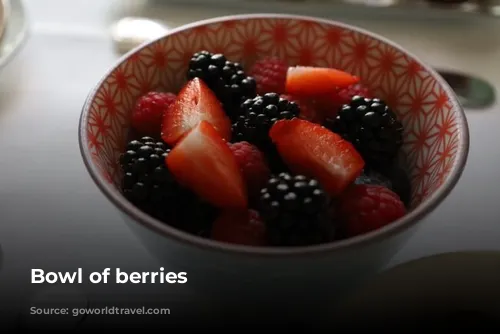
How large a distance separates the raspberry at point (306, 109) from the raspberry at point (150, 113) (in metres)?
0.12

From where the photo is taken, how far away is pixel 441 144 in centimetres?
58

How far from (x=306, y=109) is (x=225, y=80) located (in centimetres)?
9

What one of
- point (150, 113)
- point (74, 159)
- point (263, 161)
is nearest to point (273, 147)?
point (263, 161)

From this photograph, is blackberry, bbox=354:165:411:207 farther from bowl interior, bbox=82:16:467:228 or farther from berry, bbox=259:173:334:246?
berry, bbox=259:173:334:246

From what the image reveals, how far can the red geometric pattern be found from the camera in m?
0.57

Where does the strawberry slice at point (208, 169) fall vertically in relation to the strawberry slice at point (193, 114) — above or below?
below

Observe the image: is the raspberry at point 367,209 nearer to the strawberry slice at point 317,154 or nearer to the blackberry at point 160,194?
the strawberry slice at point 317,154

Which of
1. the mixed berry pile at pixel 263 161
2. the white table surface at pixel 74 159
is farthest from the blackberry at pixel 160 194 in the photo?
the white table surface at pixel 74 159

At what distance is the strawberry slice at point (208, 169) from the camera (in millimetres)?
501

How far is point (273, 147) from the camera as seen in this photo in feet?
1.84

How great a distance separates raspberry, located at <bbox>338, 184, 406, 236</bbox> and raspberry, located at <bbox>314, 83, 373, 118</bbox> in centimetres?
12

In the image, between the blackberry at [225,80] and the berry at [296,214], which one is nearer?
the berry at [296,214]

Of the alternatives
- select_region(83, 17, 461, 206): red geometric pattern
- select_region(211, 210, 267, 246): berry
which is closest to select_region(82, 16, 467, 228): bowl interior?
select_region(83, 17, 461, 206): red geometric pattern

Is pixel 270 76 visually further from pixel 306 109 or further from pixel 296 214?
pixel 296 214
